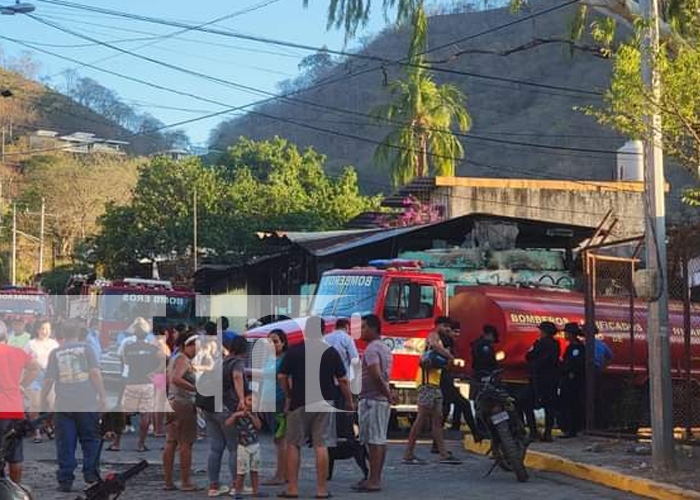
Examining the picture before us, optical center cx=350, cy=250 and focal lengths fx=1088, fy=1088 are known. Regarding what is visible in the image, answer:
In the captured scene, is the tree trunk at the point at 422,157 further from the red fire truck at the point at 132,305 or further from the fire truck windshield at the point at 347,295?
the fire truck windshield at the point at 347,295

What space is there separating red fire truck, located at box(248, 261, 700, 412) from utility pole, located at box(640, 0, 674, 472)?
18.6ft

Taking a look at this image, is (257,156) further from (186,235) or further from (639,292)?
(639,292)

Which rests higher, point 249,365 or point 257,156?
point 257,156

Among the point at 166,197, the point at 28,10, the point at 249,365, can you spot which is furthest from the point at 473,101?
the point at 249,365

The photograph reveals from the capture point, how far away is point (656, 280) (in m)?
12.1

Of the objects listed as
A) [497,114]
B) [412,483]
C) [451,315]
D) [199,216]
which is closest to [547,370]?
[451,315]

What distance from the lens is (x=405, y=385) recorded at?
728 inches

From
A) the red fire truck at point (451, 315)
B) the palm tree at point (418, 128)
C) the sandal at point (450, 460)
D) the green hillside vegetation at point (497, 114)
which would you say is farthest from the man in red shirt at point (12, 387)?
the green hillside vegetation at point (497, 114)

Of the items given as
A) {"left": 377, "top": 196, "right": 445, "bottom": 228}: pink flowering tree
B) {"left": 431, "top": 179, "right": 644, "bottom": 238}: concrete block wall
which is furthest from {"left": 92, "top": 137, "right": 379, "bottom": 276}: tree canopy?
{"left": 431, "top": 179, "right": 644, "bottom": 238}: concrete block wall

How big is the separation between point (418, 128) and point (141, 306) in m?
18.0

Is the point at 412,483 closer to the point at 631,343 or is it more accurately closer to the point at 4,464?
the point at 4,464

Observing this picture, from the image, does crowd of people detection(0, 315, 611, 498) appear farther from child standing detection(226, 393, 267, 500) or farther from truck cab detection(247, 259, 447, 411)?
truck cab detection(247, 259, 447, 411)

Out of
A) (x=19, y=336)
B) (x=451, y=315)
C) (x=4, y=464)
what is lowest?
(x=4, y=464)

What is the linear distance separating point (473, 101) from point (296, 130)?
17.4 m
